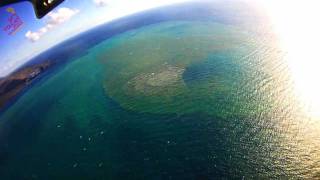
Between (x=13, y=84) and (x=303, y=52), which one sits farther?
(x=13, y=84)

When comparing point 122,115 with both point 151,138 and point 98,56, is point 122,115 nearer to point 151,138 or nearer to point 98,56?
point 151,138

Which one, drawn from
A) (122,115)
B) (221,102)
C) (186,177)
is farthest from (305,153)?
(122,115)

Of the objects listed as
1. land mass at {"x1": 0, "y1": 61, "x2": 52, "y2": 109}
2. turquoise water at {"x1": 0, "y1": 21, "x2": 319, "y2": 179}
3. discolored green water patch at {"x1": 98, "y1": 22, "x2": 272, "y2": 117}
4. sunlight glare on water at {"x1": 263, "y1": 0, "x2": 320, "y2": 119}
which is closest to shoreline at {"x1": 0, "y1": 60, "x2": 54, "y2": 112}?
land mass at {"x1": 0, "y1": 61, "x2": 52, "y2": 109}

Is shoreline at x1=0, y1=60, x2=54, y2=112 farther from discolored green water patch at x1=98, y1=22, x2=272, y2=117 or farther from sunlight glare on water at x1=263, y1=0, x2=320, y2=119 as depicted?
sunlight glare on water at x1=263, y1=0, x2=320, y2=119

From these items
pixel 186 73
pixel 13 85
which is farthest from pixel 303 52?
pixel 13 85

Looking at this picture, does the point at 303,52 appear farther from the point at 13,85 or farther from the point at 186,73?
the point at 13,85
